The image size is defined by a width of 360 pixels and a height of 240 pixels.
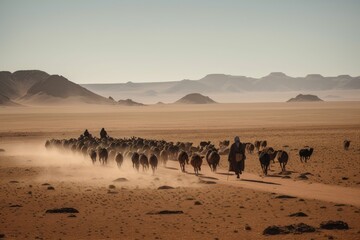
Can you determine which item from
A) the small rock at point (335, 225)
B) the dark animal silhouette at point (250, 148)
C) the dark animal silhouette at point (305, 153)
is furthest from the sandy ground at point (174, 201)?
the dark animal silhouette at point (250, 148)

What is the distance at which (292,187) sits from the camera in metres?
20.9

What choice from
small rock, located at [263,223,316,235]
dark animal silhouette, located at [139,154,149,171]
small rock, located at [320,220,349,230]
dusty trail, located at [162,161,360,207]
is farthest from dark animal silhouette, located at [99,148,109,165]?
small rock, located at [320,220,349,230]

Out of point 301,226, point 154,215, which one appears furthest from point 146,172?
point 301,226

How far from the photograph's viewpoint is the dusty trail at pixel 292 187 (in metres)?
18.6

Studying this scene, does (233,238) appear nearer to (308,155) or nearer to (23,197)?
(23,197)

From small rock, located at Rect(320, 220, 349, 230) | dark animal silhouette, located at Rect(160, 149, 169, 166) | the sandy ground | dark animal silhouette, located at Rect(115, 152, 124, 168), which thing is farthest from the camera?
dark animal silhouette, located at Rect(160, 149, 169, 166)

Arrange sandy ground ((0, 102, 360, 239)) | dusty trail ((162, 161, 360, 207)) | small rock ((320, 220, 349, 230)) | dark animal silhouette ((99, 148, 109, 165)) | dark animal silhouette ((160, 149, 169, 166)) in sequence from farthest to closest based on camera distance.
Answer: dark animal silhouette ((99, 148, 109, 165)) < dark animal silhouette ((160, 149, 169, 166)) < dusty trail ((162, 161, 360, 207)) < sandy ground ((0, 102, 360, 239)) < small rock ((320, 220, 349, 230))

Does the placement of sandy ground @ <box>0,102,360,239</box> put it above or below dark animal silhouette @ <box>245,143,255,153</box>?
below

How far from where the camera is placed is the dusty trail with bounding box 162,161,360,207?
18.6m

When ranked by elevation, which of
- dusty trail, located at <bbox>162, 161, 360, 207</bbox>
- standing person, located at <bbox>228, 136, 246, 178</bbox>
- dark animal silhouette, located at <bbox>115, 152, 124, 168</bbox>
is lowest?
dusty trail, located at <bbox>162, 161, 360, 207</bbox>

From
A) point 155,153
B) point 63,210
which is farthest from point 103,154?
point 63,210

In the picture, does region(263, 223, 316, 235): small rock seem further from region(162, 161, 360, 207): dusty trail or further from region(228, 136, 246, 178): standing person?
region(228, 136, 246, 178): standing person

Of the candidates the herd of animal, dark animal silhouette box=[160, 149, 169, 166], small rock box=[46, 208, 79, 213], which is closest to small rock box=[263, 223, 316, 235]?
small rock box=[46, 208, 79, 213]

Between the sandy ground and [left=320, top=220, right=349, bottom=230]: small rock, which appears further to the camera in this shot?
the sandy ground
